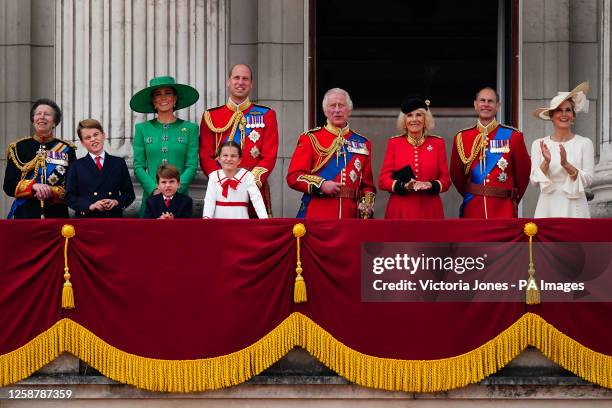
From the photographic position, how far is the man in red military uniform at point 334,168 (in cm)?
1352

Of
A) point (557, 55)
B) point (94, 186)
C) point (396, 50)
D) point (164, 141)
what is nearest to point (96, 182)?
point (94, 186)

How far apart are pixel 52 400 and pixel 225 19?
4583mm

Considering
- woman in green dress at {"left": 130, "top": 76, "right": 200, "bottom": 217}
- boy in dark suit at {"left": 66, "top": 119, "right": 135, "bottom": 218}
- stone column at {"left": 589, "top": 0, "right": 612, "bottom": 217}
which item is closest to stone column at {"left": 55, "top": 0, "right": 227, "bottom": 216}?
woman in green dress at {"left": 130, "top": 76, "right": 200, "bottom": 217}

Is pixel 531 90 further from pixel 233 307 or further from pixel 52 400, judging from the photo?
pixel 52 400

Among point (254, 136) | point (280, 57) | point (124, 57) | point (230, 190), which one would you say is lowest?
point (230, 190)

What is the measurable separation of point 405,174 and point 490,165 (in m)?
0.85

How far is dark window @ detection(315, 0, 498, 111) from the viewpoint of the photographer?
702 inches

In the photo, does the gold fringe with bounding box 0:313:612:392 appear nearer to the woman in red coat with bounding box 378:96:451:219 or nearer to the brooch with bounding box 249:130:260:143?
the woman in red coat with bounding box 378:96:451:219

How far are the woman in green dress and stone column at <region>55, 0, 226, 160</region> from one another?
39.1 inches

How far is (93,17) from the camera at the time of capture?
49.7 feet

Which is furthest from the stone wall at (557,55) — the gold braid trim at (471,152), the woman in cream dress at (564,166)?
the woman in cream dress at (564,166)

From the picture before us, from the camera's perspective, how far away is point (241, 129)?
13.9 metres

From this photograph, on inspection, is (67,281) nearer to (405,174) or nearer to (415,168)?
(405,174)

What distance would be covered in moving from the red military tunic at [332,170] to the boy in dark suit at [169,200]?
0.98m
